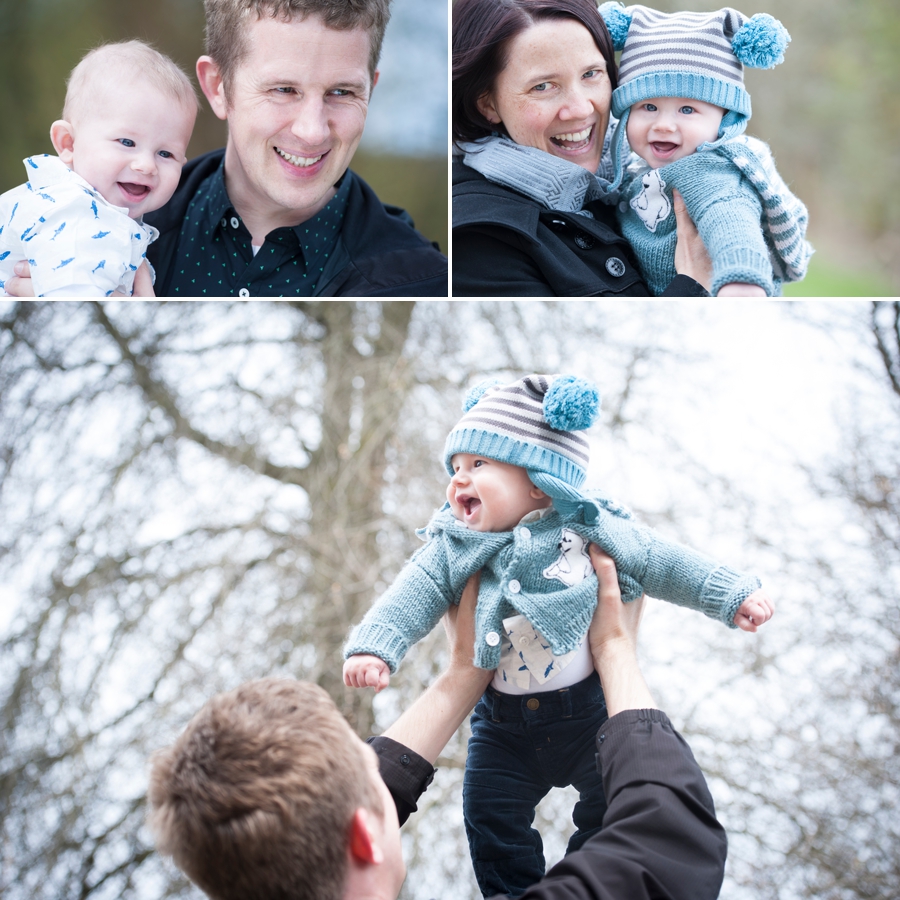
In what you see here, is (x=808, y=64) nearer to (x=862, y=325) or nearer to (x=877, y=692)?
(x=862, y=325)

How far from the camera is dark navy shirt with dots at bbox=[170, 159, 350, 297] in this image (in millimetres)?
2102

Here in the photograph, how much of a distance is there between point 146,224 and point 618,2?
112cm

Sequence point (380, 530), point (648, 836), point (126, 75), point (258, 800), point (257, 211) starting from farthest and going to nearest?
1. point (380, 530)
2. point (257, 211)
3. point (126, 75)
4. point (648, 836)
5. point (258, 800)

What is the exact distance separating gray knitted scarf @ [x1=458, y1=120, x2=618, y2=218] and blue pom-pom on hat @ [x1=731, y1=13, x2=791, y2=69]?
28 cm

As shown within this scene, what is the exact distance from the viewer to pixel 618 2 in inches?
77.3

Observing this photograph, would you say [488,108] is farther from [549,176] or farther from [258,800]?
[258,800]

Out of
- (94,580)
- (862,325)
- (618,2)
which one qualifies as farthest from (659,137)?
(94,580)

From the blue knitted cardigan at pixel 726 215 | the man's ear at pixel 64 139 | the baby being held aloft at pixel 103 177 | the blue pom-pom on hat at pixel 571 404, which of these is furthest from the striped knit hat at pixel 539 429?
the man's ear at pixel 64 139

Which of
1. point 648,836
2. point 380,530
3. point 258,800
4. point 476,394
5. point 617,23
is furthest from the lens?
point 380,530

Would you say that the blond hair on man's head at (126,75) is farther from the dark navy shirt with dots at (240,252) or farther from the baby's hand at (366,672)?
the baby's hand at (366,672)

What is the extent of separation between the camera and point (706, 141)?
6.04ft

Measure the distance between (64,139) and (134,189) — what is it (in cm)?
21

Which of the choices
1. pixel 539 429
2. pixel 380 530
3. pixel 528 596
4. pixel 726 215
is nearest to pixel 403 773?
pixel 528 596

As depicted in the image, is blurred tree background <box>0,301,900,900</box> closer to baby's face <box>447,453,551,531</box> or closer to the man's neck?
the man's neck
